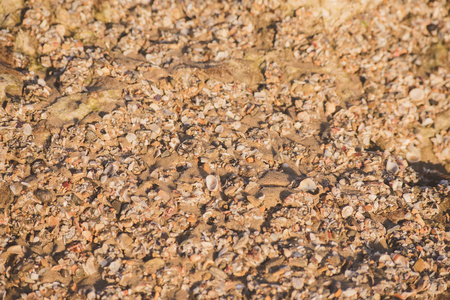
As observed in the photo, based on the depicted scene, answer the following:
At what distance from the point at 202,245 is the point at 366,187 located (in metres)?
2.18

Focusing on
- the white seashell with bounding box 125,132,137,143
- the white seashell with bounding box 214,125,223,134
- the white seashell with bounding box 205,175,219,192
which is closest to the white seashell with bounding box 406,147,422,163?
the white seashell with bounding box 214,125,223,134

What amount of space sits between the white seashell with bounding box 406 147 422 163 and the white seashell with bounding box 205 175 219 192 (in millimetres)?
3007

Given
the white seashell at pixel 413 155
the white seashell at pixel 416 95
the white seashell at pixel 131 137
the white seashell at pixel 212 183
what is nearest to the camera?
the white seashell at pixel 212 183

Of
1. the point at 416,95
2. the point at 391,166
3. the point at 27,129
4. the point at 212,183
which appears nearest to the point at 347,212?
the point at 391,166

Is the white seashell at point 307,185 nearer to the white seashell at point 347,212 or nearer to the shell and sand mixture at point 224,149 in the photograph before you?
the shell and sand mixture at point 224,149

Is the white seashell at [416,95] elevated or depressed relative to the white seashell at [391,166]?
elevated

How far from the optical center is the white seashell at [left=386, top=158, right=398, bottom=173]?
4.79 metres

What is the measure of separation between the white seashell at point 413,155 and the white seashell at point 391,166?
0.58m

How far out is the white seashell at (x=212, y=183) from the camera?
4.14 meters

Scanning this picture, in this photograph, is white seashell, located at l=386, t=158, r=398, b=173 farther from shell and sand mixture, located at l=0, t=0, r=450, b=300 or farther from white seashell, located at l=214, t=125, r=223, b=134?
white seashell, located at l=214, t=125, r=223, b=134

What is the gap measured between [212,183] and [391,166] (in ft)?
8.12

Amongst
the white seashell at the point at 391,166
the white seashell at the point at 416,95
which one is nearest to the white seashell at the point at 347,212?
the white seashell at the point at 391,166

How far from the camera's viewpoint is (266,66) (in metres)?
5.43

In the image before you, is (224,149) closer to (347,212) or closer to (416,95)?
(347,212)
